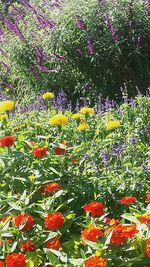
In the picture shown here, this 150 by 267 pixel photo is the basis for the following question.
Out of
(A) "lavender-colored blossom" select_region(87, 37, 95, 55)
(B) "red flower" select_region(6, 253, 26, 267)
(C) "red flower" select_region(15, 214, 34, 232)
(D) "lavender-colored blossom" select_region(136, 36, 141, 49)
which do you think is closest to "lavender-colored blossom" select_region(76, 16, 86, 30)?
(A) "lavender-colored blossom" select_region(87, 37, 95, 55)

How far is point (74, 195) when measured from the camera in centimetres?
288

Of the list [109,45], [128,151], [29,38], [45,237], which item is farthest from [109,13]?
[45,237]

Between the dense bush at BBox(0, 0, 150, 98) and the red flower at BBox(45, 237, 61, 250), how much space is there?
3.16 meters

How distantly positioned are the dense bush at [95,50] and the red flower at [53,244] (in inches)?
124

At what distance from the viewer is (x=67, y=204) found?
9.18 ft

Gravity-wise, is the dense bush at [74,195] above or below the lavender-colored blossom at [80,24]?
below

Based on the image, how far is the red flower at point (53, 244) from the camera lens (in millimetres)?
2230

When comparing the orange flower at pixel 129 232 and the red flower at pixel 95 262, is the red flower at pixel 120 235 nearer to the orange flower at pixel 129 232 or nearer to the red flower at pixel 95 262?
the orange flower at pixel 129 232

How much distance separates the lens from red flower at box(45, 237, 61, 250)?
223 cm

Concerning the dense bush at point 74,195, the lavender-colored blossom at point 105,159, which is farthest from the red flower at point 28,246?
the lavender-colored blossom at point 105,159

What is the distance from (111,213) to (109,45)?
2918mm

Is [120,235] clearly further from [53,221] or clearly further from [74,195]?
[74,195]

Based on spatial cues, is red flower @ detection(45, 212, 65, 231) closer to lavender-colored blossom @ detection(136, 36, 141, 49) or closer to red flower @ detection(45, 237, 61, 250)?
red flower @ detection(45, 237, 61, 250)

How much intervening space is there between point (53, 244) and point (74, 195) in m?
0.65
